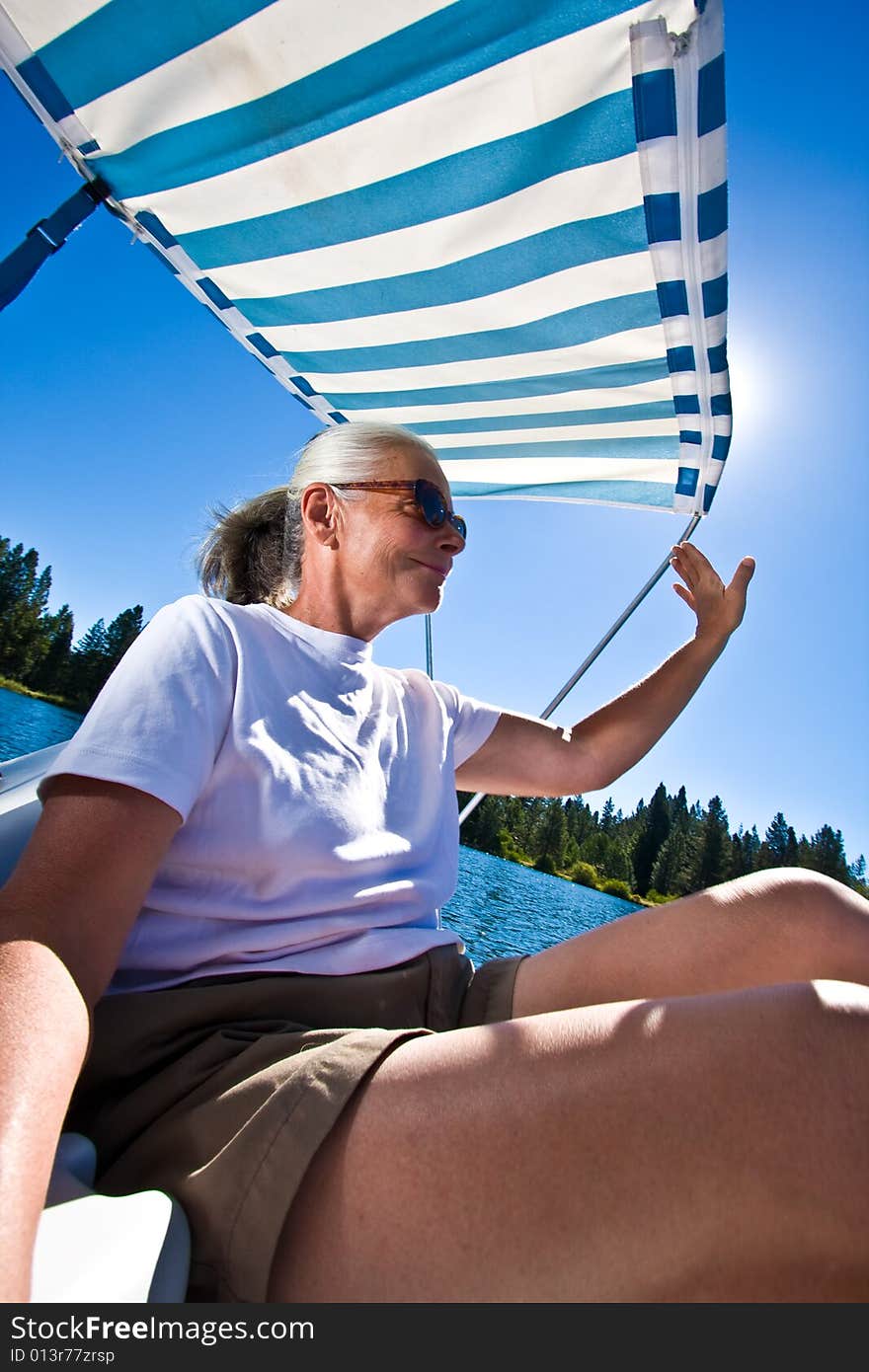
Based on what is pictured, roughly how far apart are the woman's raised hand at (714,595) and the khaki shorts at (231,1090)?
3.17 feet

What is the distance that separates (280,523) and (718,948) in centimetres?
106

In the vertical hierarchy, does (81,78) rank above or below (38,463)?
below

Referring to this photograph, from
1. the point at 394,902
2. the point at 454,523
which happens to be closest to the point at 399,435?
the point at 454,523

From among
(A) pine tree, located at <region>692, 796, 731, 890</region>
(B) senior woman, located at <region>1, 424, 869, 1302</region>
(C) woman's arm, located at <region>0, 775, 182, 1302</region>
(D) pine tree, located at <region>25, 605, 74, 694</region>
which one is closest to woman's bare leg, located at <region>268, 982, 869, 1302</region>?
(B) senior woman, located at <region>1, 424, 869, 1302</region>

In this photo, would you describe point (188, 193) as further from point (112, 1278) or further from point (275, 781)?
point (112, 1278)

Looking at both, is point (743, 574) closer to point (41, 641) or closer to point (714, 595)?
point (714, 595)

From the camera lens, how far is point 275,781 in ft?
2.59

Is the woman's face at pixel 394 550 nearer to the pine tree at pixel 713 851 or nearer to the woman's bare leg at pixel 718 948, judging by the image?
the woman's bare leg at pixel 718 948

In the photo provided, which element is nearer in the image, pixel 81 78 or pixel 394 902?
pixel 394 902

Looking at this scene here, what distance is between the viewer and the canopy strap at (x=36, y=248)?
126 centimetres

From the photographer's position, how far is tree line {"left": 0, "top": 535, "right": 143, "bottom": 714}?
2866 centimetres

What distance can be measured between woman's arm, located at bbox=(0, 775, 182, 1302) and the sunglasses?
0.78 meters

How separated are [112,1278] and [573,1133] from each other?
29 centimetres

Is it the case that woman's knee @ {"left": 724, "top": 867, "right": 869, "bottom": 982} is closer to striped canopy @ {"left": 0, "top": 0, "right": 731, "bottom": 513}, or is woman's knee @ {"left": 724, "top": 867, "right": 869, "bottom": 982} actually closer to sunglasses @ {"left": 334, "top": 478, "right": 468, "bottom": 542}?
sunglasses @ {"left": 334, "top": 478, "right": 468, "bottom": 542}
